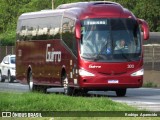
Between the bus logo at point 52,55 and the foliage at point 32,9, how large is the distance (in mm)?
40747

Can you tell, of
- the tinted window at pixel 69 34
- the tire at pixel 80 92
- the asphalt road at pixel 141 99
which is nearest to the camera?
the asphalt road at pixel 141 99

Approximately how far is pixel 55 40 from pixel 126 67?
146 inches

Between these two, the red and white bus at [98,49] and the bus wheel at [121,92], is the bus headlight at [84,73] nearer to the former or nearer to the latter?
the red and white bus at [98,49]

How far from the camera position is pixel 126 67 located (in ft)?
88.7

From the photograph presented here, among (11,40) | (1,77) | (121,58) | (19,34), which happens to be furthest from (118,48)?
(11,40)

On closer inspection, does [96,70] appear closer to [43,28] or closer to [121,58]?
[121,58]

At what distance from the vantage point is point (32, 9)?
8612 cm

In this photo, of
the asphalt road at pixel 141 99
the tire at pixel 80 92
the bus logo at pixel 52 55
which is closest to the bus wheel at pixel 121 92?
the asphalt road at pixel 141 99

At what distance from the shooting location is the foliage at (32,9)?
2899 inches

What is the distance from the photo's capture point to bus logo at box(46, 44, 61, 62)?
29141mm

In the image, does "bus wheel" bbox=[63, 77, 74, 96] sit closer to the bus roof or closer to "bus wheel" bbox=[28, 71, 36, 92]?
the bus roof

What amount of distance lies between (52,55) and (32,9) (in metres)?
56.7

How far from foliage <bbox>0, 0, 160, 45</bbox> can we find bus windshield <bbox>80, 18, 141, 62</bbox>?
44061mm

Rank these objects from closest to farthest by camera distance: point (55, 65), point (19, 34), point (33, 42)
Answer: point (55, 65) → point (33, 42) → point (19, 34)
